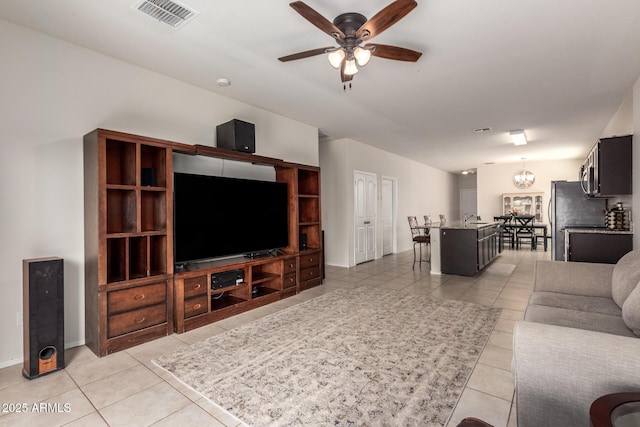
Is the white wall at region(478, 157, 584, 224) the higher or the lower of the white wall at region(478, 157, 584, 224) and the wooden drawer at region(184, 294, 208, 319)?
the higher

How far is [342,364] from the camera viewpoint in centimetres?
240

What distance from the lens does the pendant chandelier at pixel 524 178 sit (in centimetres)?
972

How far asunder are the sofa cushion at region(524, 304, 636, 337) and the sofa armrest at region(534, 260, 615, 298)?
21.0 inches

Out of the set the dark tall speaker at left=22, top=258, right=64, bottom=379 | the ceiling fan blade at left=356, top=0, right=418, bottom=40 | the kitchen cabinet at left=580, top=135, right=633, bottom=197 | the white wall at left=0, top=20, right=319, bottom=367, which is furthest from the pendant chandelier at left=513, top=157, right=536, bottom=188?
the dark tall speaker at left=22, top=258, right=64, bottom=379

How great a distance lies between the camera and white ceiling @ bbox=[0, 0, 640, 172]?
7.70 feet

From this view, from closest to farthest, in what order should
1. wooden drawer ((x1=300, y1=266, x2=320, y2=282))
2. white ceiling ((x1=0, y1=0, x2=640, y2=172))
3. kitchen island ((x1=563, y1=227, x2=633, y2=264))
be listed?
white ceiling ((x1=0, y1=0, x2=640, y2=172)) → kitchen island ((x1=563, y1=227, x2=633, y2=264)) → wooden drawer ((x1=300, y1=266, x2=320, y2=282))

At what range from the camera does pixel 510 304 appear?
12.8ft

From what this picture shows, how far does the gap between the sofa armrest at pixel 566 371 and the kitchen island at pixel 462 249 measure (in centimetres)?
427

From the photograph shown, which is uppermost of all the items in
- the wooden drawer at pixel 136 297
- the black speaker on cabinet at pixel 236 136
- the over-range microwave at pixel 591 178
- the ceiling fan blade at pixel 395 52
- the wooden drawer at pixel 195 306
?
the ceiling fan blade at pixel 395 52

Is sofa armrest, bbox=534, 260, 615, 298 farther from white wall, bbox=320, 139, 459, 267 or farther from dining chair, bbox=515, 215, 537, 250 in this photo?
dining chair, bbox=515, 215, 537, 250

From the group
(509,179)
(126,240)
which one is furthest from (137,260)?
(509,179)

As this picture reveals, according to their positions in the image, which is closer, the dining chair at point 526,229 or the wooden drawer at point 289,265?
the wooden drawer at point 289,265

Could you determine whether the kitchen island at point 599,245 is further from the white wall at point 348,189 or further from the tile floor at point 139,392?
the white wall at point 348,189

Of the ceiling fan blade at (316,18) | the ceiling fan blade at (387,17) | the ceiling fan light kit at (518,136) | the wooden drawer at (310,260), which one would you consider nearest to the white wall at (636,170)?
the ceiling fan light kit at (518,136)
